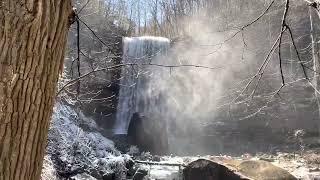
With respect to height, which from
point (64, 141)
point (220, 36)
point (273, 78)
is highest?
point (220, 36)

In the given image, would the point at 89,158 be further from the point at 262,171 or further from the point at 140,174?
the point at 262,171

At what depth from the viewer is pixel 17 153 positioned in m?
1.57

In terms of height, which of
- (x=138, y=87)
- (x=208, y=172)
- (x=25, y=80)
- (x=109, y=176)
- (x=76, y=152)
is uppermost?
(x=25, y=80)

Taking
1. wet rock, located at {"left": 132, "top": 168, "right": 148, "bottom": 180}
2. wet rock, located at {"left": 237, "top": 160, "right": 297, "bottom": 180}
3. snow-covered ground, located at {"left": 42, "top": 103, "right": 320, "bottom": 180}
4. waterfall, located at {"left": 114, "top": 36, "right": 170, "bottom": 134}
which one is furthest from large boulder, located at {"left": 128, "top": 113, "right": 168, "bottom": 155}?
wet rock, located at {"left": 237, "top": 160, "right": 297, "bottom": 180}

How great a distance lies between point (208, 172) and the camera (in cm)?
1221

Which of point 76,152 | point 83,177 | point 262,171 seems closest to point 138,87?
point 76,152

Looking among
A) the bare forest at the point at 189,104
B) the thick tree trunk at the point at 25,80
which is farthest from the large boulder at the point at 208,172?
the thick tree trunk at the point at 25,80

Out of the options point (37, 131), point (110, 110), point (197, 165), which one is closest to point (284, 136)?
point (110, 110)

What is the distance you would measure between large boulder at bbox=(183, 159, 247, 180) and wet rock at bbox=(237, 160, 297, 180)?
1.04 ft

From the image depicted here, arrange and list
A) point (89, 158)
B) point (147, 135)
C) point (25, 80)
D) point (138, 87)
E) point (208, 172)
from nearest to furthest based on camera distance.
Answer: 1. point (25, 80)
2. point (208, 172)
3. point (89, 158)
4. point (147, 135)
5. point (138, 87)

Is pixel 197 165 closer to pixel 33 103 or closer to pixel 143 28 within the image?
pixel 33 103

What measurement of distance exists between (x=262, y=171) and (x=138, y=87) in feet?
42.7

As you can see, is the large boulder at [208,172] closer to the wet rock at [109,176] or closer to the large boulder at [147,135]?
the wet rock at [109,176]

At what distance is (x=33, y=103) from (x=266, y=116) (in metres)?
23.1
